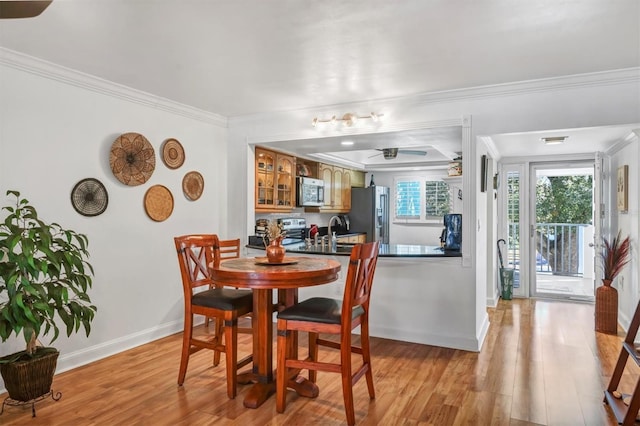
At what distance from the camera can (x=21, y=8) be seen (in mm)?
1519

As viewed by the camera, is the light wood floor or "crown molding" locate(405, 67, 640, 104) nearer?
the light wood floor

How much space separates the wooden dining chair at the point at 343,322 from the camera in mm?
2381

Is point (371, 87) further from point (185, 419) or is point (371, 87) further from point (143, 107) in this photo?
point (185, 419)

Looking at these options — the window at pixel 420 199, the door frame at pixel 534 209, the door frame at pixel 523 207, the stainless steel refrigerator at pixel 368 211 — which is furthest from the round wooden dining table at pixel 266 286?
the window at pixel 420 199

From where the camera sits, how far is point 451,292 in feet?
12.4

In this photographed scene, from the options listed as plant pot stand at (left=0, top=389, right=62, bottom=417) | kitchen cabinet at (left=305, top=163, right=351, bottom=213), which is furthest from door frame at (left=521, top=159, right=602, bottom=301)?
plant pot stand at (left=0, top=389, right=62, bottom=417)

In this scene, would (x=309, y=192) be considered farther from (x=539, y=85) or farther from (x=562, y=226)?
(x=562, y=226)

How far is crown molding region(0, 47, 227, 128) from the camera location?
2901 millimetres

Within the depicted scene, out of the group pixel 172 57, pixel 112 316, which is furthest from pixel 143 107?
pixel 112 316

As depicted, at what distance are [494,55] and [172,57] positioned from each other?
2268mm

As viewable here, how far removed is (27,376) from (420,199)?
6.72m

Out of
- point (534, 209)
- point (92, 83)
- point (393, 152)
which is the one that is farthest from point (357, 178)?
point (92, 83)

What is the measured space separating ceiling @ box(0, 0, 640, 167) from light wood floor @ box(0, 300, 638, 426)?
204cm

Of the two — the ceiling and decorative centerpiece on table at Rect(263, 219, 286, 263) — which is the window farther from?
→ decorative centerpiece on table at Rect(263, 219, 286, 263)
